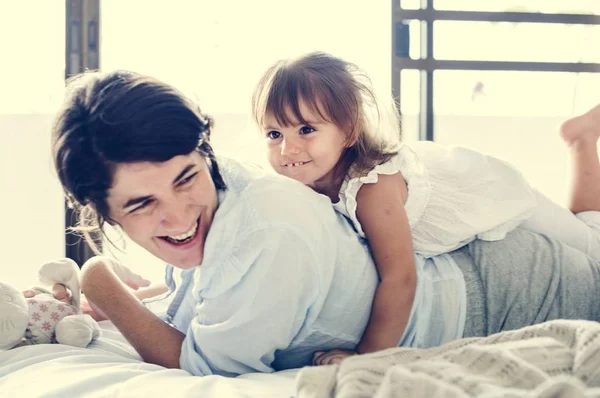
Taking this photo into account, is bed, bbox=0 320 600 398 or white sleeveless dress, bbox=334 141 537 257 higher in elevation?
white sleeveless dress, bbox=334 141 537 257

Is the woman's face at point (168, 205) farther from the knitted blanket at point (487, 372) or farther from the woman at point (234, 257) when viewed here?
the knitted blanket at point (487, 372)

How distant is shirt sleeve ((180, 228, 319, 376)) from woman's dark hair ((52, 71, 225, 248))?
0.20 m

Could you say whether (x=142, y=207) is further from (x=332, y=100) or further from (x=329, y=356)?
(x=332, y=100)

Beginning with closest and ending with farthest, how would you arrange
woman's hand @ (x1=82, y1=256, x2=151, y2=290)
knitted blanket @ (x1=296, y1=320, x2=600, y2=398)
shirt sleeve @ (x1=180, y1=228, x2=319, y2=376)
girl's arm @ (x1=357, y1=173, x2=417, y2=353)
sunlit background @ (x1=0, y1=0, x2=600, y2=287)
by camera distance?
knitted blanket @ (x1=296, y1=320, x2=600, y2=398), shirt sleeve @ (x1=180, y1=228, x2=319, y2=376), girl's arm @ (x1=357, y1=173, x2=417, y2=353), woman's hand @ (x1=82, y1=256, x2=151, y2=290), sunlit background @ (x1=0, y1=0, x2=600, y2=287)

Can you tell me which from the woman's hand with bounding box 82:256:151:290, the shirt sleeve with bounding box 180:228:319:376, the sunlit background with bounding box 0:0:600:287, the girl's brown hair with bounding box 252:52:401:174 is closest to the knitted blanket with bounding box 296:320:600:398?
the shirt sleeve with bounding box 180:228:319:376

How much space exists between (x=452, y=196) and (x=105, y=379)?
820 millimetres

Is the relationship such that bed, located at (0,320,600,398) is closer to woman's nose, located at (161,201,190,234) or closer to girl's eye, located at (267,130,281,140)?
woman's nose, located at (161,201,190,234)

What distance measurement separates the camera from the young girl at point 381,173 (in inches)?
49.9

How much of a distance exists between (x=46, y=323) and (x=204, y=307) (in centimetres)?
45

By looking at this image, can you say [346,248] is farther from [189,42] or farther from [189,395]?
[189,42]

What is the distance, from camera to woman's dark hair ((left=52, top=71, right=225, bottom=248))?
3.08ft

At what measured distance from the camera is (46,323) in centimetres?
130

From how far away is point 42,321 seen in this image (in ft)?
4.24

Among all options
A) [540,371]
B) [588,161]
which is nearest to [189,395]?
[540,371]
